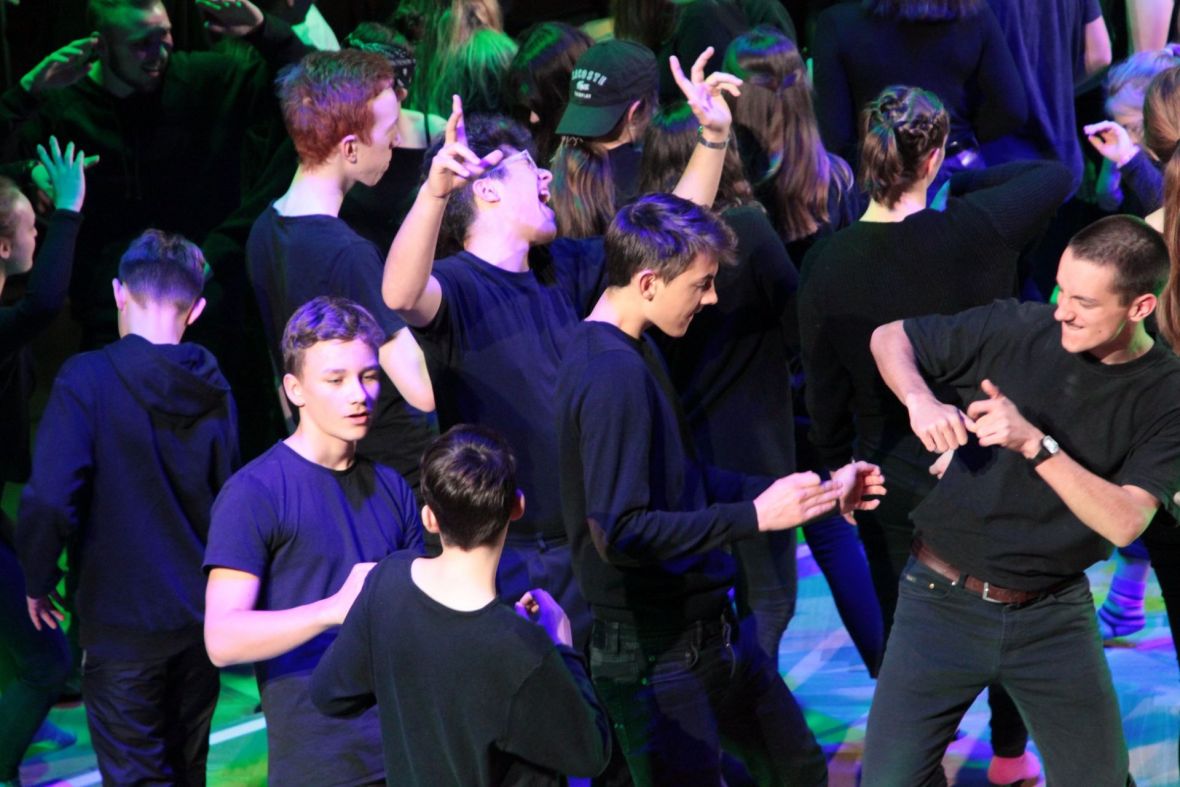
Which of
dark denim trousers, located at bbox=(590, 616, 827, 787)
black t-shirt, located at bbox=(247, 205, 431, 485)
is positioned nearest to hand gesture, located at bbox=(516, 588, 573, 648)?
dark denim trousers, located at bbox=(590, 616, 827, 787)

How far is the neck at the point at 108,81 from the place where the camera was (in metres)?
5.52

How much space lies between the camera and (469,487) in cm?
277

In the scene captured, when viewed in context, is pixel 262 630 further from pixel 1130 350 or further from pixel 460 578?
pixel 1130 350

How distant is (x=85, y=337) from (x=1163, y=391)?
4.10 m

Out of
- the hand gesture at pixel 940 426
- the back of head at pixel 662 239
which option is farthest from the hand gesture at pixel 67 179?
the hand gesture at pixel 940 426

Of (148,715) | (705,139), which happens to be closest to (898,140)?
(705,139)

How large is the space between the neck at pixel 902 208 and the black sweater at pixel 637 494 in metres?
0.93

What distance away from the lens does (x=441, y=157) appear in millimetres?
3377

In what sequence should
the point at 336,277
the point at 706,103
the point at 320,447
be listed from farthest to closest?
1. the point at 336,277
2. the point at 706,103
3. the point at 320,447

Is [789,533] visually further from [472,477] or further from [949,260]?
[472,477]

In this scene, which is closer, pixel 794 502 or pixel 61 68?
pixel 794 502

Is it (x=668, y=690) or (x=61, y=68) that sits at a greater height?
(x=61, y=68)

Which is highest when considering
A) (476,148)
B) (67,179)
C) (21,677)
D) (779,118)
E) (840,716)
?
(476,148)

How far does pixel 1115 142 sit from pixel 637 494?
234 cm
